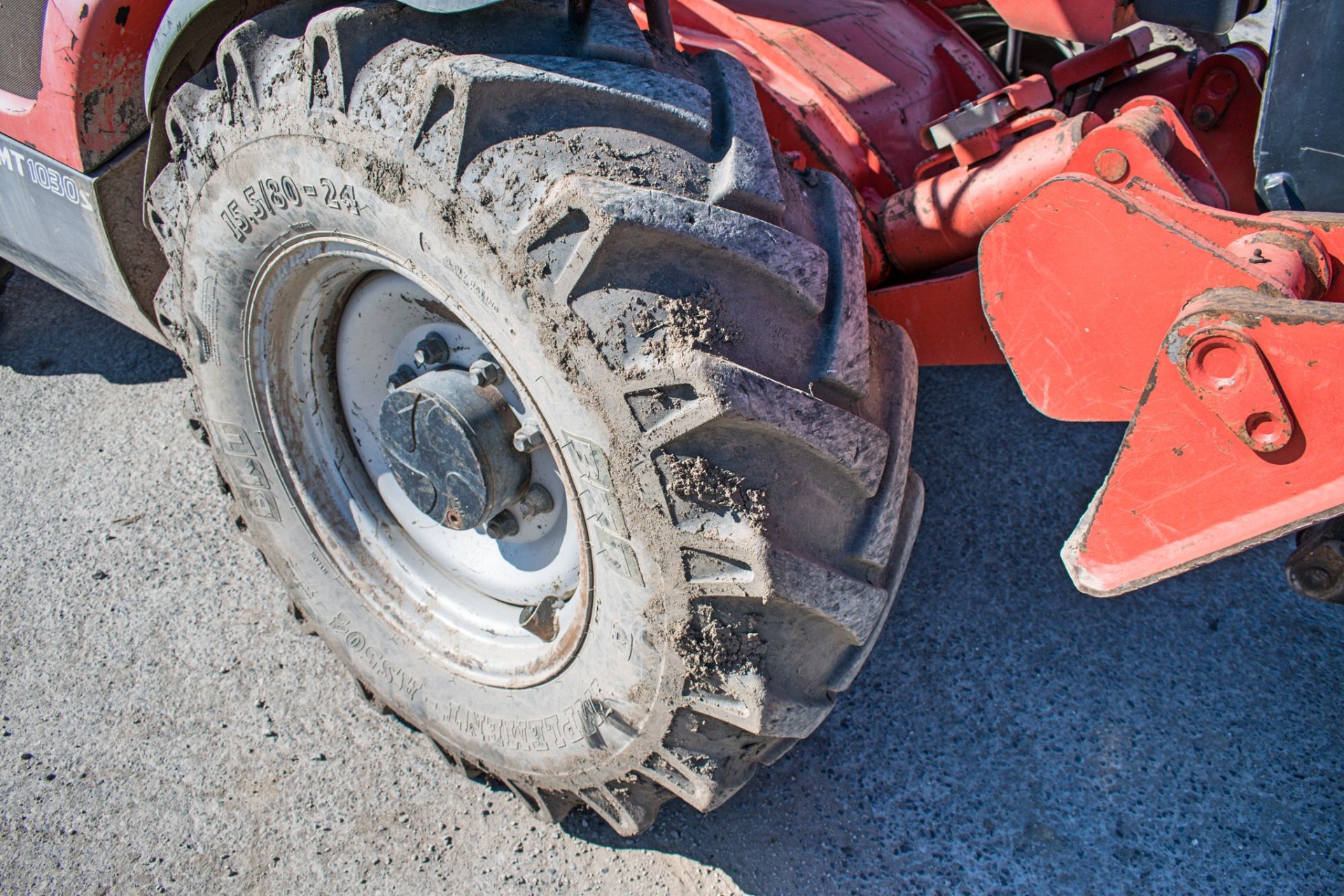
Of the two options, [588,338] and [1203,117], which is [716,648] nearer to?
[588,338]

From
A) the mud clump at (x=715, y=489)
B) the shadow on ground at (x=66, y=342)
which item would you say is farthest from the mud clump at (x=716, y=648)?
A: the shadow on ground at (x=66, y=342)

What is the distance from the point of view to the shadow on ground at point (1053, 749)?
1889 mm

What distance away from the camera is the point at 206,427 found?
2119 millimetres

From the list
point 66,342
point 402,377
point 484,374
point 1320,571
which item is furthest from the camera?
point 66,342

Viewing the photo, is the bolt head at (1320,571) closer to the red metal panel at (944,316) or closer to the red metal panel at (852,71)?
the red metal panel at (944,316)

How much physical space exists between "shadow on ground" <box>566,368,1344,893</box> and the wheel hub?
2.47ft

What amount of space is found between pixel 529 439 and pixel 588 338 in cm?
49

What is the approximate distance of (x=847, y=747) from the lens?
2109 mm

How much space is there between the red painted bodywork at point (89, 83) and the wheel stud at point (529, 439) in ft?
3.80

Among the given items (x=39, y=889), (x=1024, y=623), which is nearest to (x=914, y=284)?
(x=1024, y=623)

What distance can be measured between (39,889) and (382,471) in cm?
112

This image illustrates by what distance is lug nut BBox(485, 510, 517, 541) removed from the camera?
1953 millimetres

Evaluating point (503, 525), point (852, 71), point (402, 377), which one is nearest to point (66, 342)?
point (402, 377)

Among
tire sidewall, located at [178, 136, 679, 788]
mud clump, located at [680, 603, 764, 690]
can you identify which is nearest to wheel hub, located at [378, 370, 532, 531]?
tire sidewall, located at [178, 136, 679, 788]
